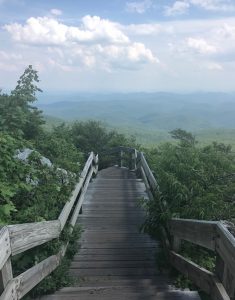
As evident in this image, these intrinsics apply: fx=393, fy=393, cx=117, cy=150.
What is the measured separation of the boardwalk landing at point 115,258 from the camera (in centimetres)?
457

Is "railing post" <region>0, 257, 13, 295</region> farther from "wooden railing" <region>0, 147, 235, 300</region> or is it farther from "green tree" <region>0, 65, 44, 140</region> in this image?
"green tree" <region>0, 65, 44, 140</region>

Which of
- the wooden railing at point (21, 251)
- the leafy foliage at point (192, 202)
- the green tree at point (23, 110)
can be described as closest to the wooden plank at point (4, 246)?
the wooden railing at point (21, 251)

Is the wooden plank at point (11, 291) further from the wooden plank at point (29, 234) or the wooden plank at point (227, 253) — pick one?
the wooden plank at point (227, 253)

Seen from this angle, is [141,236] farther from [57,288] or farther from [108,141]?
[108,141]

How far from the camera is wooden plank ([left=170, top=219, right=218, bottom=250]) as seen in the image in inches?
138

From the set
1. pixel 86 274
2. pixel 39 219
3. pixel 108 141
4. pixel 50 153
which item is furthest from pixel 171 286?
pixel 108 141

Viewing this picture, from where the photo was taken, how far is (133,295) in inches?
176

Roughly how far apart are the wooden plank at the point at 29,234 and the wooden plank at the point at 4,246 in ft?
0.29

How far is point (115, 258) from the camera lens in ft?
20.6

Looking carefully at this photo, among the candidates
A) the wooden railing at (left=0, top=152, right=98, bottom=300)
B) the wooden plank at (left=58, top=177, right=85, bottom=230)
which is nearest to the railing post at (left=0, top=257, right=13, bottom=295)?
the wooden railing at (left=0, top=152, right=98, bottom=300)

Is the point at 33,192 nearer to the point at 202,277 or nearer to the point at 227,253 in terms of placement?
the point at 202,277

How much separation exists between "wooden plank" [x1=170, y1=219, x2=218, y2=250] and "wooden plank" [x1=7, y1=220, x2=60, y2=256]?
1.51 meters

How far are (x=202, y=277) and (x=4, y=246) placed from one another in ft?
6.59

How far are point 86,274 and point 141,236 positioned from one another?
183 cm
